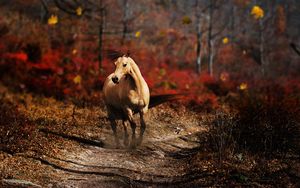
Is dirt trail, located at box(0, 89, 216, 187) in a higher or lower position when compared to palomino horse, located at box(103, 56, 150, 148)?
lower

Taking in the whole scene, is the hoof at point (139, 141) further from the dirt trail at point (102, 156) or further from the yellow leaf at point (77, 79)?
the yellow leaf at point (77, 79)

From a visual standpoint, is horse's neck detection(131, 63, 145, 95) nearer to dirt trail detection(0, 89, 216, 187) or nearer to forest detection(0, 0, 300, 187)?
forest detection(0, 0, 300, 187)

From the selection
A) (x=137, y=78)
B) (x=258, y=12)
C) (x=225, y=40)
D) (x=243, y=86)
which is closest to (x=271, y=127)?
(x=137, y=78)

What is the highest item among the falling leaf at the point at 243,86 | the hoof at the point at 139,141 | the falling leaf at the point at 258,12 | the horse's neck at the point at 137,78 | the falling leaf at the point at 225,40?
the falling leaf at the point at 258,12

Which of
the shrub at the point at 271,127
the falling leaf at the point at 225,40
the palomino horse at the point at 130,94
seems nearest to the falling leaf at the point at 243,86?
the shrub at the point at 271,127

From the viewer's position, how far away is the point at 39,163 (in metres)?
→ 7.75

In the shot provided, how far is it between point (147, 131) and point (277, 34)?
36392mm

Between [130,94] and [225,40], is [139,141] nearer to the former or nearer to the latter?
[130,94]

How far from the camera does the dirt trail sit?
6.80 m

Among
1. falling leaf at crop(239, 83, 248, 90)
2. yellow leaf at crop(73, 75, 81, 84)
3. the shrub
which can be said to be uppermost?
yellow leaf at crop(73, 75, 81, 84)

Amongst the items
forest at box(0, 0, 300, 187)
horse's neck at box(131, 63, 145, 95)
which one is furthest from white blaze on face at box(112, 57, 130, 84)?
horse's neck at box(131, 63, 145, 95)

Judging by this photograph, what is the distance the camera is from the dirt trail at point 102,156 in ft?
22.3

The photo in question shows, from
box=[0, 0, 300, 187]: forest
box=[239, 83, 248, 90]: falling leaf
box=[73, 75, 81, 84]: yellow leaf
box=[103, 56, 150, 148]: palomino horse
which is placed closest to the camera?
box=[0, 0, 300, 187]: forest

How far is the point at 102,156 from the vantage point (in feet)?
28.3
